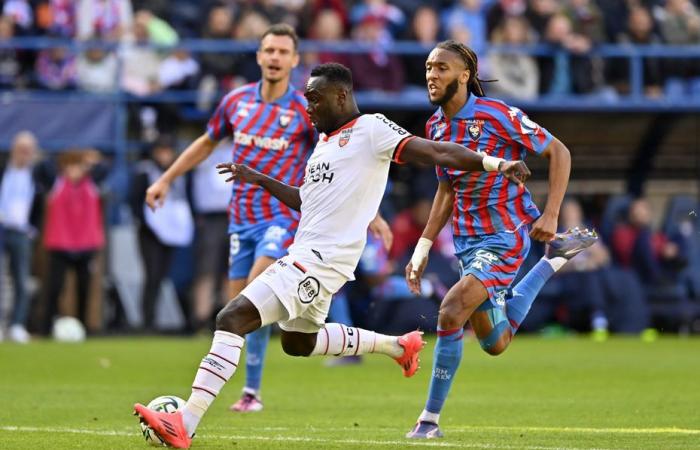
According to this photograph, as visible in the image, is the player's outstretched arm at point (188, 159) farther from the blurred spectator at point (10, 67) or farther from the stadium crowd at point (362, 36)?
the blurred spectator at point (10, 67)

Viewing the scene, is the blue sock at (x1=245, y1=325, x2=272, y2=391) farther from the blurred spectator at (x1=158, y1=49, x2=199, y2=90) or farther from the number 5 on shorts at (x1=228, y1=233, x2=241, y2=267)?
the blurred spectator at (x1=158, y1=49, x2=199, y2=90)

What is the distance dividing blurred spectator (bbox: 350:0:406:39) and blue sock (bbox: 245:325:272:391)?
12.0 m

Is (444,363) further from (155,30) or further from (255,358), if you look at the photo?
(155,30)

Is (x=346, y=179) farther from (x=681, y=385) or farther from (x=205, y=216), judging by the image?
(x=205, y=216)

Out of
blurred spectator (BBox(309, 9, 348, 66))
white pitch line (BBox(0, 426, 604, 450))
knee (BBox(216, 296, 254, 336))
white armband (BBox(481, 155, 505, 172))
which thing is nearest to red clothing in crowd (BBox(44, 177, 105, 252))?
blurred spectator (BBox(309, 9, 348, 66))

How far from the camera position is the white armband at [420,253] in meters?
9.49

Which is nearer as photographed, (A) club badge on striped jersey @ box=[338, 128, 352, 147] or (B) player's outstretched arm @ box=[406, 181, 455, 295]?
(A) club badge on striped jersey @ box=[338, 128, 352, 147]

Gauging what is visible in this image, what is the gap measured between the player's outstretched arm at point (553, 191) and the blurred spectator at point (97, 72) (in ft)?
43.3

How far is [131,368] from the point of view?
15.7 meters

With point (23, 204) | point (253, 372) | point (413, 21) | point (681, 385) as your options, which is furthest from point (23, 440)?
point (413, 21)

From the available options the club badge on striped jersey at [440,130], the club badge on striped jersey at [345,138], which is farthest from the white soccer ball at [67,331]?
the club badge on striped jersey at [345,138]

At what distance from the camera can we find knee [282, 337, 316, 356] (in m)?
8.94

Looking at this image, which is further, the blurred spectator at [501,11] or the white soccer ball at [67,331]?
the blurred spectator at [501,11]

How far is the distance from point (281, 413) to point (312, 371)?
492cm
